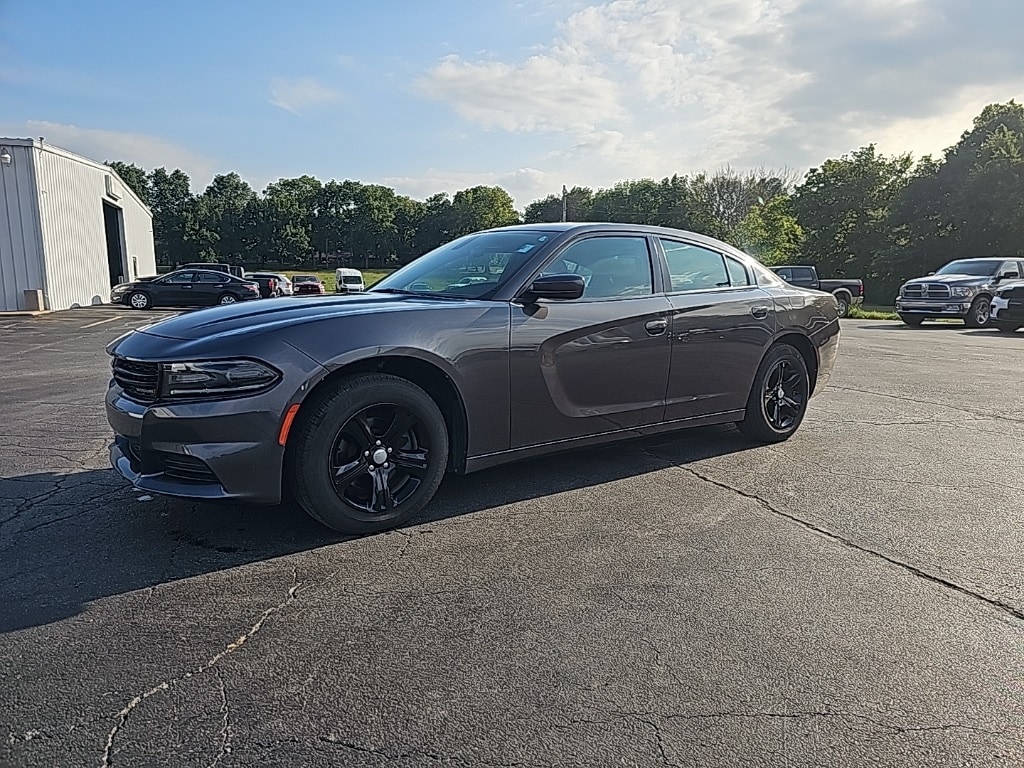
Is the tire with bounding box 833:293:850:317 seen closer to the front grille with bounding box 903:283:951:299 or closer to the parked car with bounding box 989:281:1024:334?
the front grille with bounding box 903:283:951:299

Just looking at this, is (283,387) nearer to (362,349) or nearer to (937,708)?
(362,349)

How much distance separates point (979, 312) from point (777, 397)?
17.8 metres

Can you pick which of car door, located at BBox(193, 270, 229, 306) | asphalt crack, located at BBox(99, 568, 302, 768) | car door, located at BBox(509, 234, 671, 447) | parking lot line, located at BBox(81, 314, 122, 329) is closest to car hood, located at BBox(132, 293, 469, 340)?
car door, located at BBox(509, 234, 671, 447)

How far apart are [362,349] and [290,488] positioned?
73cm

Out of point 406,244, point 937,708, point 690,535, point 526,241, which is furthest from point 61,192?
point 406,244

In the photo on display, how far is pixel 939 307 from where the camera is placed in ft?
66.9

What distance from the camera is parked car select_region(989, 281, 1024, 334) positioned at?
17.6 m

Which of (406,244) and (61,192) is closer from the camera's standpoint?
(61,192)

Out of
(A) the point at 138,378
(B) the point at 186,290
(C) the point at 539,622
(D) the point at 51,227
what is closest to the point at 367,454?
(A) the point at 138,378

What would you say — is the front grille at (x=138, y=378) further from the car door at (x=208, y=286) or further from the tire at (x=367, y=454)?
the car door at (x=208, y=286)

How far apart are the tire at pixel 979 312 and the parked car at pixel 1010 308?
176 cm

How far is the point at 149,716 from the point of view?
224 centimetres

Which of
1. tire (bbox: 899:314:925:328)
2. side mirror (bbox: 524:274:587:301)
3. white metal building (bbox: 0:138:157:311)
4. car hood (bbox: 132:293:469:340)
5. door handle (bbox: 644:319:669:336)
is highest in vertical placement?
white metal building (bbox: 0:138:157:311)

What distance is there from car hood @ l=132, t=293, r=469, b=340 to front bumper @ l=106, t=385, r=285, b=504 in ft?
1.26
